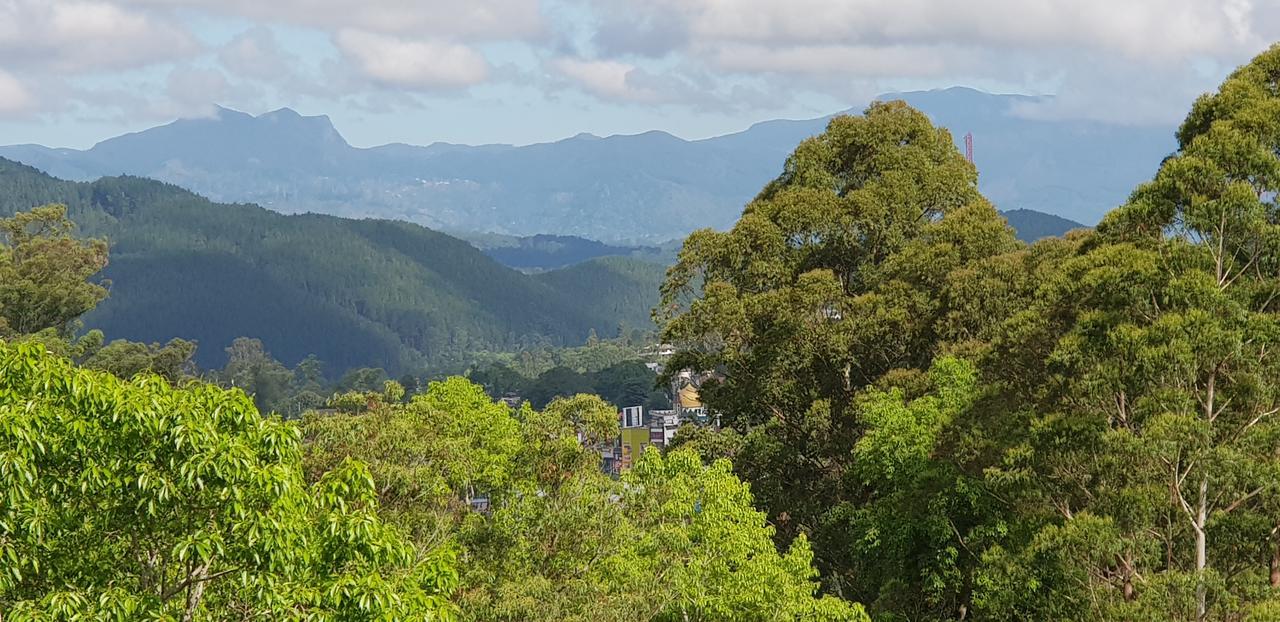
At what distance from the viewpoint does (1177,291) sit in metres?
12.8

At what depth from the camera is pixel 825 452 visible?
2406 cm

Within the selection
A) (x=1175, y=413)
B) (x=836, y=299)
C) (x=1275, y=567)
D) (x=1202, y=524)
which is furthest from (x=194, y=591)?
(x=836, y=299)

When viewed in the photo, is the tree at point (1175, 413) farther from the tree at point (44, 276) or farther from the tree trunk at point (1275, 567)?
the tree at point (44, 276)

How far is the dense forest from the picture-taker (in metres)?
8.11

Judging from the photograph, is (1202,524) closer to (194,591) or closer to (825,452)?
(194,591)

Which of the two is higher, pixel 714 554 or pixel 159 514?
pixel 159 514

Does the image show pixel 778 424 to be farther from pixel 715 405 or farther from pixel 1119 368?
pixel 1119 368

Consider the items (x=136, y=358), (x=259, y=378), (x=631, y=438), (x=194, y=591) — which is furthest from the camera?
(x=259, y=378)

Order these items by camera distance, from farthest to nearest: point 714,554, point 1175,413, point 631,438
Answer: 1. point 631,438
2. point 714,554
3. point 1175,413

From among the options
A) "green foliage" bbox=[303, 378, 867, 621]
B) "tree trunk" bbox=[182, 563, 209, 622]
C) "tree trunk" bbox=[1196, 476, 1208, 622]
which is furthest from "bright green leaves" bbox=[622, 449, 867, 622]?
"tree trunk" bbox=[182, 563, 209, 622]

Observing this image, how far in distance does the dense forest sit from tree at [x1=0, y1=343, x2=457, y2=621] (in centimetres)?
2

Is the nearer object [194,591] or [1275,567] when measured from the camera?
[194,591]

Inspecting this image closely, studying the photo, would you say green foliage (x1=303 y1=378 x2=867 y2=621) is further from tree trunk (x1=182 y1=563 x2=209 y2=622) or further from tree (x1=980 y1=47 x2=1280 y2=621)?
tree trunk (x1=182 y1=563 x2=209 y2=622)

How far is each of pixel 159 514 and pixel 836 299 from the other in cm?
1684
